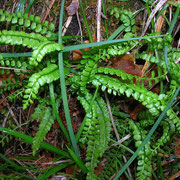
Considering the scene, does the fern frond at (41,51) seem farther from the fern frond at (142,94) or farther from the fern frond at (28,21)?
the fern frond at (142,94)

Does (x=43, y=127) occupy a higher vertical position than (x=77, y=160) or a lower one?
higher

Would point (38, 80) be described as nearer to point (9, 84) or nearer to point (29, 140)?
point (29, 140)

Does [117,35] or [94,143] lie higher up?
[117,35]

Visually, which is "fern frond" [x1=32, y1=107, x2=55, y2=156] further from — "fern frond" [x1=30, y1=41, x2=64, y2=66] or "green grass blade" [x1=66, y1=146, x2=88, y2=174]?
"fern frond" [x1=30, y1=41, x2=64, y2=66]

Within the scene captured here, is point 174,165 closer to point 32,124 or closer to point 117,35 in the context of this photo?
point 117,35

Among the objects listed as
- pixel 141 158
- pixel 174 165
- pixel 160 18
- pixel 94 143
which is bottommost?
pixel 174 165

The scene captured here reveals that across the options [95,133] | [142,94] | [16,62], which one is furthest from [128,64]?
[16,62]

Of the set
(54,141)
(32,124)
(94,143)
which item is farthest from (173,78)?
(32,124)
